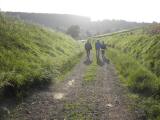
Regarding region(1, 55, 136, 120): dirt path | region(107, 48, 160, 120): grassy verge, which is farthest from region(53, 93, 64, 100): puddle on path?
region(107, 48, 160, 120): grassy verge

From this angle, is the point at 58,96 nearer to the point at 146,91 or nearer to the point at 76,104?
the point at 76,104

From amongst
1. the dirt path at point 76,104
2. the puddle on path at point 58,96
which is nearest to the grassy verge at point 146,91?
the dirt path at point 76,104

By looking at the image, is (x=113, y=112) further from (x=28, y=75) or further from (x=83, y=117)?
(x=28, y=75)

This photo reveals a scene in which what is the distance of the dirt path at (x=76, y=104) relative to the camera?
33.4ft

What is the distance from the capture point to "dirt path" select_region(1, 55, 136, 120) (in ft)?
33.4

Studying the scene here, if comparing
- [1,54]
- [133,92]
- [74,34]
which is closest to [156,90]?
[133,92]

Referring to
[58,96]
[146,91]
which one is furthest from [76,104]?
[146,91]

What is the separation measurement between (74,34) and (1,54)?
315ft

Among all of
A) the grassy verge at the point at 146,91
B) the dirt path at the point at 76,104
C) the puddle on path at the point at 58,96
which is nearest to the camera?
the dirt path at the point at 76,104

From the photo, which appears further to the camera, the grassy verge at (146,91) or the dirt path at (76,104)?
the grassy verge at (146,91)

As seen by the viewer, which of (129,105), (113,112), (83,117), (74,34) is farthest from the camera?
(74,34)

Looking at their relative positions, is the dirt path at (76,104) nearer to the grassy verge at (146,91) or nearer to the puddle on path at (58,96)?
the puddle on path at (58,96)

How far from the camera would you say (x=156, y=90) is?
1276 cm

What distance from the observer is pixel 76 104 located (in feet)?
37.6
